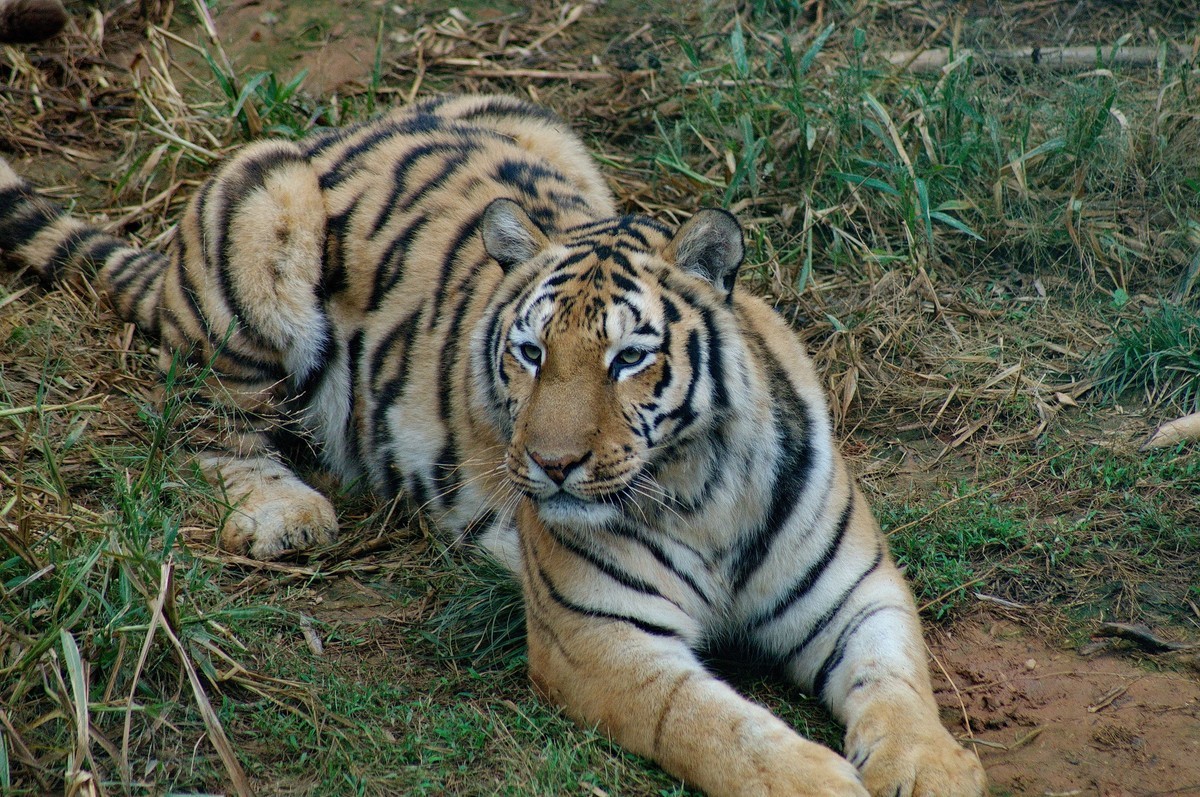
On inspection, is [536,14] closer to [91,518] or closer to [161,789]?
[91,518]

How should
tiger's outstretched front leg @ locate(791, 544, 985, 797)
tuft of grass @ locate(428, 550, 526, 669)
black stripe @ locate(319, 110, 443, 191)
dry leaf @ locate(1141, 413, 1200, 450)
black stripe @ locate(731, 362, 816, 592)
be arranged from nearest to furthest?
tiger's outstretched front leg @ locate(791, 544, 985, 797) < black stripe @ locate(731, 362, 816, 592) < tuft of grass @ locate(428, 550, 526, 669) < dry leaf @ locate(1141, 413, 1200, 450) < black stripe @ locate(319, 110, 443, 191)

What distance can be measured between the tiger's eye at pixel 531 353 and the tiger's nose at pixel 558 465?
0.94 feet

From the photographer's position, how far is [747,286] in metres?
4.97

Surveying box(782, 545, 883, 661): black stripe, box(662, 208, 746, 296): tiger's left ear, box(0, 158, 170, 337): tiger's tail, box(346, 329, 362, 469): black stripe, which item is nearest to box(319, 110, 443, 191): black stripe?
box(346, 329, 362, 469): black stripe

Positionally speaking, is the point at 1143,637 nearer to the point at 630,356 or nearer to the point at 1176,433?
the point at 1176,433

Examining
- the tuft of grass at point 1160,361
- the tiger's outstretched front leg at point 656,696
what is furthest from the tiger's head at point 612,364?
the tuft of grass at point 1160,361

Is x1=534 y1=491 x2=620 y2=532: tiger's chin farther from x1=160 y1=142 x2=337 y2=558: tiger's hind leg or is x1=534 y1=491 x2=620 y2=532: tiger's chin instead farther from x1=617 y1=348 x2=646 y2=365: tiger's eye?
x1=160 y1=142 x2=337 y2=558: tiger's hind leg

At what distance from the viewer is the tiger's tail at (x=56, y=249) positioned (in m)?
4.86

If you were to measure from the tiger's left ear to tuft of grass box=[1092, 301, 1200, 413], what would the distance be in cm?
193

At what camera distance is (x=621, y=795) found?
113 inches

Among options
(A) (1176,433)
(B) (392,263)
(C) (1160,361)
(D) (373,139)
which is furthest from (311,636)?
(C) (1160,361)

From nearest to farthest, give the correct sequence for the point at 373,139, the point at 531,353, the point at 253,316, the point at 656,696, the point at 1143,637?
1. the point at 656,696
2. the point at 531,353
3. the point at 1143,637
4. the point at 253,316
5. the point at 373,139

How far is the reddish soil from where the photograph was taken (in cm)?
294

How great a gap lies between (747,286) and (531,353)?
199 cm
